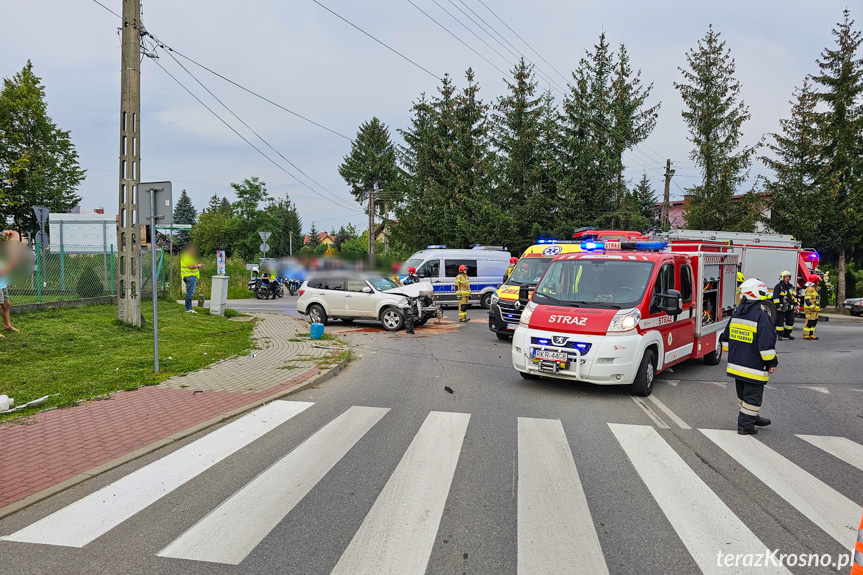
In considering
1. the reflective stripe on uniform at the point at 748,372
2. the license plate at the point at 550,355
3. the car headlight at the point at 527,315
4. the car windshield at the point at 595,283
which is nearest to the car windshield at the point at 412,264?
the car windshield at the point at 595,283

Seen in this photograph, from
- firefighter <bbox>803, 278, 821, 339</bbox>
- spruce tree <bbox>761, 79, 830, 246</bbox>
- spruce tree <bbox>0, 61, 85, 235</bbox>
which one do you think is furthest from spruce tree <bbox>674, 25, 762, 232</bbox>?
spruce tree <bbox>0, 61, 85, 235</bbox>

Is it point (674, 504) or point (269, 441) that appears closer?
point (674, 504)

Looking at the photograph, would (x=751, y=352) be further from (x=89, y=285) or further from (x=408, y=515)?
(x=89, y=285)

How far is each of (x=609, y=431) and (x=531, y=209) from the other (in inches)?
985

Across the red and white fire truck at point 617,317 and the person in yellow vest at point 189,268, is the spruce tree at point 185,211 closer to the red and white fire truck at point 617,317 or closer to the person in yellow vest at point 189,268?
the person in yellow vest at point 189,268

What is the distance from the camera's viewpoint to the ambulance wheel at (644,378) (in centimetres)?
768

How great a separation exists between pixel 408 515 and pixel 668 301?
5660mm

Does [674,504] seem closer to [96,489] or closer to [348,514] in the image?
[348,514]

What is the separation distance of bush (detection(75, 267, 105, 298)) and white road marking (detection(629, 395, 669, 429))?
14.5 meters

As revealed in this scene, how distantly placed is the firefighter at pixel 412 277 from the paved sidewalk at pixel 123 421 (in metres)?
9.03

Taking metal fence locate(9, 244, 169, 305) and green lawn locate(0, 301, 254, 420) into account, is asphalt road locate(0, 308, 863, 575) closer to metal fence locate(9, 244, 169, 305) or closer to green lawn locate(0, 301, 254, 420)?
green lawn locate(0, 301, 254, 420)

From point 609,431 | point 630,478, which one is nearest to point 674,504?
point 630,478

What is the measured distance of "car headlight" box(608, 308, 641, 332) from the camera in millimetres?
7566

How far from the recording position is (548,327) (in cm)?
784
